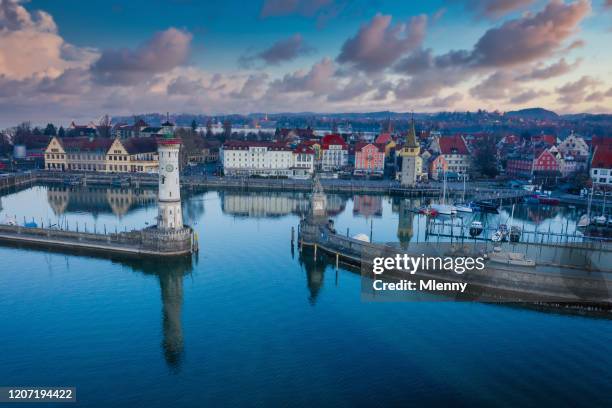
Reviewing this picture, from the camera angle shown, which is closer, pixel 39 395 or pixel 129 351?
pixel 39 395

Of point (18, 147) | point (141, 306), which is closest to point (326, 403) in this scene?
point (141, 306)

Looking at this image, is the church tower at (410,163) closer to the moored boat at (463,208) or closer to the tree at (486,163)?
the moored boat at (463,208)

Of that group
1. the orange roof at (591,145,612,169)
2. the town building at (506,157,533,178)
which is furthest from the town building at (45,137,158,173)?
the orange roof at (591,145,612,169)

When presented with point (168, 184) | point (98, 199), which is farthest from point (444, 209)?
point (98, 199)

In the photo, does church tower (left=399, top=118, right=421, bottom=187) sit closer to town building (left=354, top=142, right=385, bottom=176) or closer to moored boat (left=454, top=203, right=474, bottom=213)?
moored boat (left=454, top=203, right=474, bottom=213)

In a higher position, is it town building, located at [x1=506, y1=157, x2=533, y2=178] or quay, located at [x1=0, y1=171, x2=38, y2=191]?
town building, located at [x1=506, y1=157, x2=533, y2=178]

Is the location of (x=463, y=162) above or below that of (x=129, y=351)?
above

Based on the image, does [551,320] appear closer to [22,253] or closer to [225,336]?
[225,336]

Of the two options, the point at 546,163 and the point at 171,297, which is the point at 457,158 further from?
the point at 171,297
